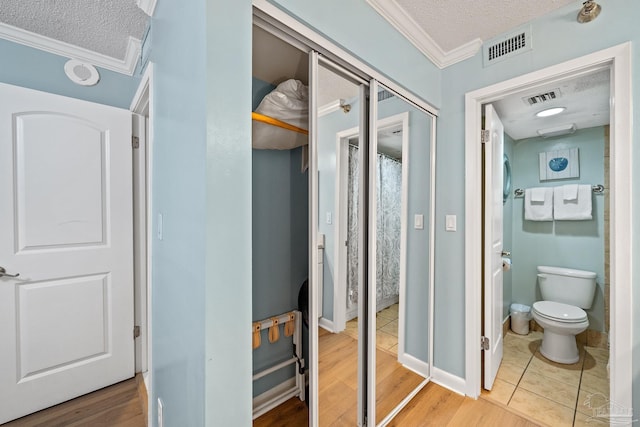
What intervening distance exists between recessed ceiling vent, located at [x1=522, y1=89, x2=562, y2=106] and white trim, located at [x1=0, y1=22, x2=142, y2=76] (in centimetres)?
307

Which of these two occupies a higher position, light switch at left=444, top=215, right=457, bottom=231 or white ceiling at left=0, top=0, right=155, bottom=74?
white ceiling at left=0, top=0, right=155, bottom=74

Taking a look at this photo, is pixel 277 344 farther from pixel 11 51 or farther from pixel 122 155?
pixel 11 51

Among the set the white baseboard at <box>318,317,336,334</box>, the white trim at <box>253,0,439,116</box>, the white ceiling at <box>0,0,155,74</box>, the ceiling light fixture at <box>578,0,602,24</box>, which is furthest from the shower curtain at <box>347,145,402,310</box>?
the white ceiling at <box>0,0,155,74</box>

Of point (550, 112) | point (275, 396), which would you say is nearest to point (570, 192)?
point (550, 112)

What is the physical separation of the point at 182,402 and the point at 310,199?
98 cm

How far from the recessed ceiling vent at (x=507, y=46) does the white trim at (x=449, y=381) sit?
2247mm

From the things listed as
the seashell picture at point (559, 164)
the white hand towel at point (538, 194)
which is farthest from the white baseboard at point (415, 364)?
the seashell picture at point (559, 164)

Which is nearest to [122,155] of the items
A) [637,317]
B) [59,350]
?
[59,350]

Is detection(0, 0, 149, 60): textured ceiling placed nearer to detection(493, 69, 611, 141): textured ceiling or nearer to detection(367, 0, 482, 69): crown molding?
detection(367, 0, 482, 69): crown molding

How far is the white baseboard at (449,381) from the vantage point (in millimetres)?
1857

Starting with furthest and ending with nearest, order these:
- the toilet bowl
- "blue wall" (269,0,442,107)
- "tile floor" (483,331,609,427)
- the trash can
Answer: the trash can < the toilet bowl < "tile floor" (483,331,609,427) < "blue wall" (269,0,442,107)

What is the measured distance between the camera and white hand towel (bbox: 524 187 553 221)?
2.88 meters

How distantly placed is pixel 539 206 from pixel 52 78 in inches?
185

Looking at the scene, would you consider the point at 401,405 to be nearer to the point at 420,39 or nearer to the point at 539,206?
the point at 420,39
